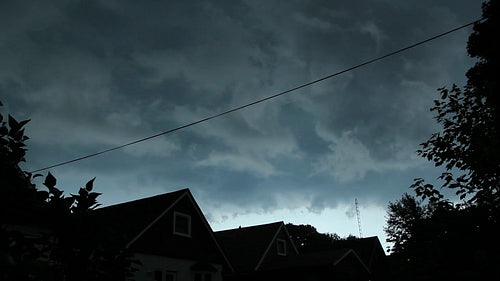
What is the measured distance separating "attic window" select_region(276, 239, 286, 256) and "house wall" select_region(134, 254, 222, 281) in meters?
12.8

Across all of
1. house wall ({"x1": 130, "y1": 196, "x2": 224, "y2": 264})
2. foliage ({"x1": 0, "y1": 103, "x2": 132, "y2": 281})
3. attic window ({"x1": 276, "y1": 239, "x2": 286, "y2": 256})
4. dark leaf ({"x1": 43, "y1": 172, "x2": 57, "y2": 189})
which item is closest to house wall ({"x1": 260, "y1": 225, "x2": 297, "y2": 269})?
attic window ({"x1": 276, "y1": 239, "x2": 286, "y2": 256})

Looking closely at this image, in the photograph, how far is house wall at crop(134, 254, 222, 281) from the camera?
16.3m

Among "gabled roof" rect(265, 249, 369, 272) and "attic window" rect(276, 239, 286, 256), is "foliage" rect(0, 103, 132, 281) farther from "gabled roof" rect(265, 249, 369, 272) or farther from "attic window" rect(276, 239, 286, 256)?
"attic window" rect(276, 239, 286, 256)

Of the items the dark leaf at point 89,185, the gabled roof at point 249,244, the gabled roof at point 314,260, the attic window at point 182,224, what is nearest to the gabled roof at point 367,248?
the gabled roof at point 314,260

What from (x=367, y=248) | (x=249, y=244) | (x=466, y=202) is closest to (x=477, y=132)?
(x=466, y=202)

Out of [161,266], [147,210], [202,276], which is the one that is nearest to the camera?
[161,266]

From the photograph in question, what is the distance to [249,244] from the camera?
29.6 m

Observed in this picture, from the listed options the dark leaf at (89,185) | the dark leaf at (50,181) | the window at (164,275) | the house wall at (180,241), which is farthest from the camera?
the house wall at (180,241)

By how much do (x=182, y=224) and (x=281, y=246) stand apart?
45.5 ft

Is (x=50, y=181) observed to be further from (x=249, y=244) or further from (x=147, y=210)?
(x=249, y=244)

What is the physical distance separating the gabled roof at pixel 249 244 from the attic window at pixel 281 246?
36.2 inches

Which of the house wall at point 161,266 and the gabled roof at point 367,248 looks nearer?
the house wall at point 161,266

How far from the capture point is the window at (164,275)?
675 inches

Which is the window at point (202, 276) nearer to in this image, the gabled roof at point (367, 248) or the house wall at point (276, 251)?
the house wall at point (276, 251)
